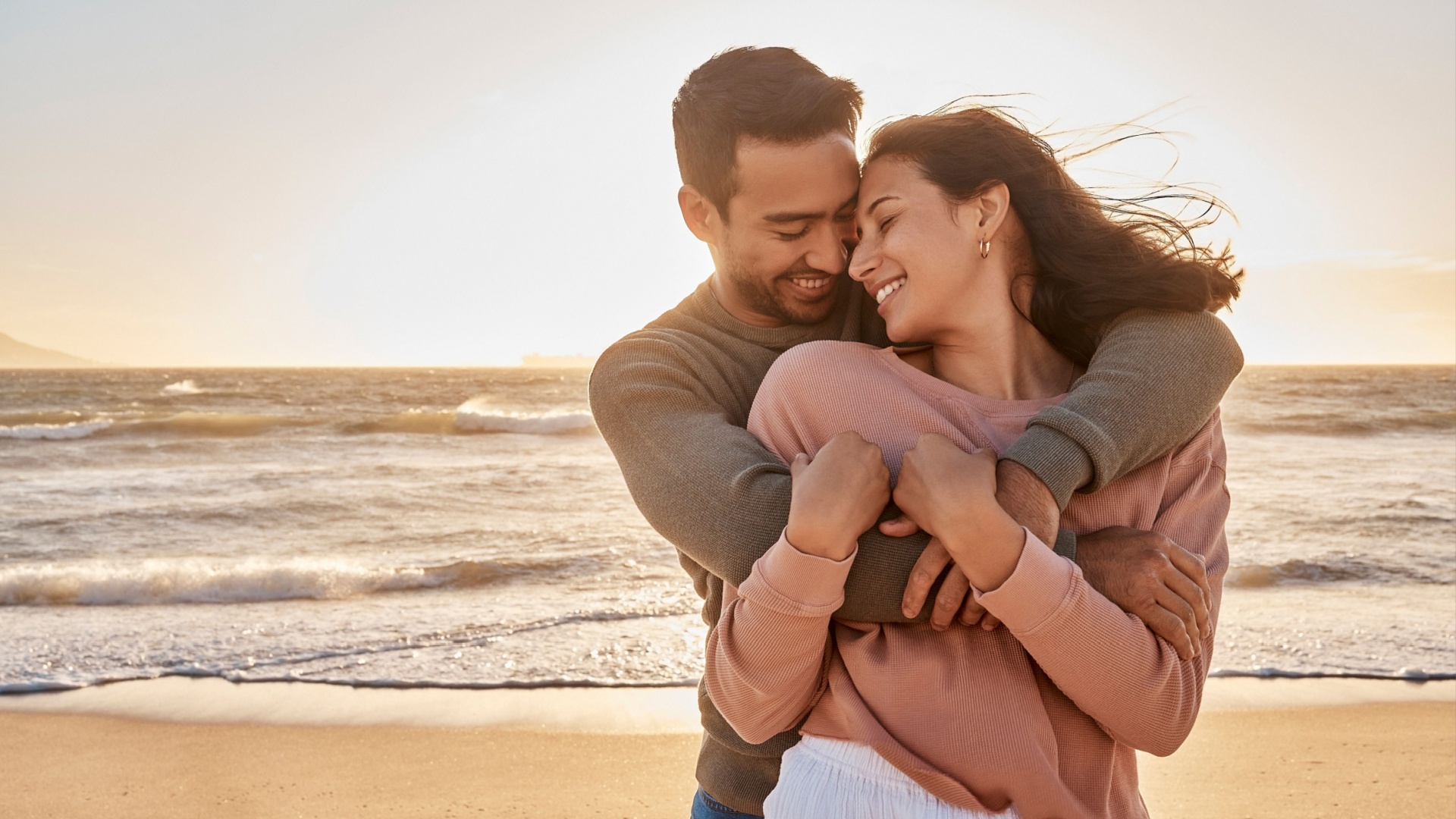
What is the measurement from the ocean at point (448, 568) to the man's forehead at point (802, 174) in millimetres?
3447

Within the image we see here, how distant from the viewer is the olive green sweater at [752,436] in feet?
4.35

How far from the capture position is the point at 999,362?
5.24ft

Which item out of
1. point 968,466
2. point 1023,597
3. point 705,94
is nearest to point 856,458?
point 968,466

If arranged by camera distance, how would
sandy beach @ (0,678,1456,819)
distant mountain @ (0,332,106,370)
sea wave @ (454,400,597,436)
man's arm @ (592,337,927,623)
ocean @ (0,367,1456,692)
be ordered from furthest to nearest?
distant mountain @ (0,332,106,370), sea wave @ (454,400,597,436), ocean @ (0,367,1456,692), sandy beach @ (0,678,1456,819), man's arm @ (592,337,927,623)

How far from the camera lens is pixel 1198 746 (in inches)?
167

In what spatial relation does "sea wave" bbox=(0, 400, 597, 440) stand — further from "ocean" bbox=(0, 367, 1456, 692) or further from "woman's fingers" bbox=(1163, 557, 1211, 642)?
"woman's fingers" bbox=(1163, 557, 1211, 642)

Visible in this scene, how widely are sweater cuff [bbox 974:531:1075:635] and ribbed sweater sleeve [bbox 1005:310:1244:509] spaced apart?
0.12 metres

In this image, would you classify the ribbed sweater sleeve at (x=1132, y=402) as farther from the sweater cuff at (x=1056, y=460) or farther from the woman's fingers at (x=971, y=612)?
the woman's fingers at (x=971, y=612)

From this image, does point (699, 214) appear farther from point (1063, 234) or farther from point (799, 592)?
point (799, 592)

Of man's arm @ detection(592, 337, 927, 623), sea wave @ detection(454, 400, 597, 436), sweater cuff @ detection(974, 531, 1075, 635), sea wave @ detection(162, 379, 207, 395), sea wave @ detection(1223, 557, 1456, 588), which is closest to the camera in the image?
sweater cuff @ detection(974, 531, 1075, 635)

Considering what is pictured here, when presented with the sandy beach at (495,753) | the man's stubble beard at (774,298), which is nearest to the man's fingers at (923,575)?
the man's stubble beard at (774,298)

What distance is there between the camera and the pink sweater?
4.03ft

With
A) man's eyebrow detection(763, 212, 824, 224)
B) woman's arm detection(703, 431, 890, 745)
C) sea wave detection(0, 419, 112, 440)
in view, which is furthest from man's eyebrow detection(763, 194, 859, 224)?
sea wave detection(0, 419, 112, 440)

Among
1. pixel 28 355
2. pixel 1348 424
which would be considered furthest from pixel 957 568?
pixel 28 355
